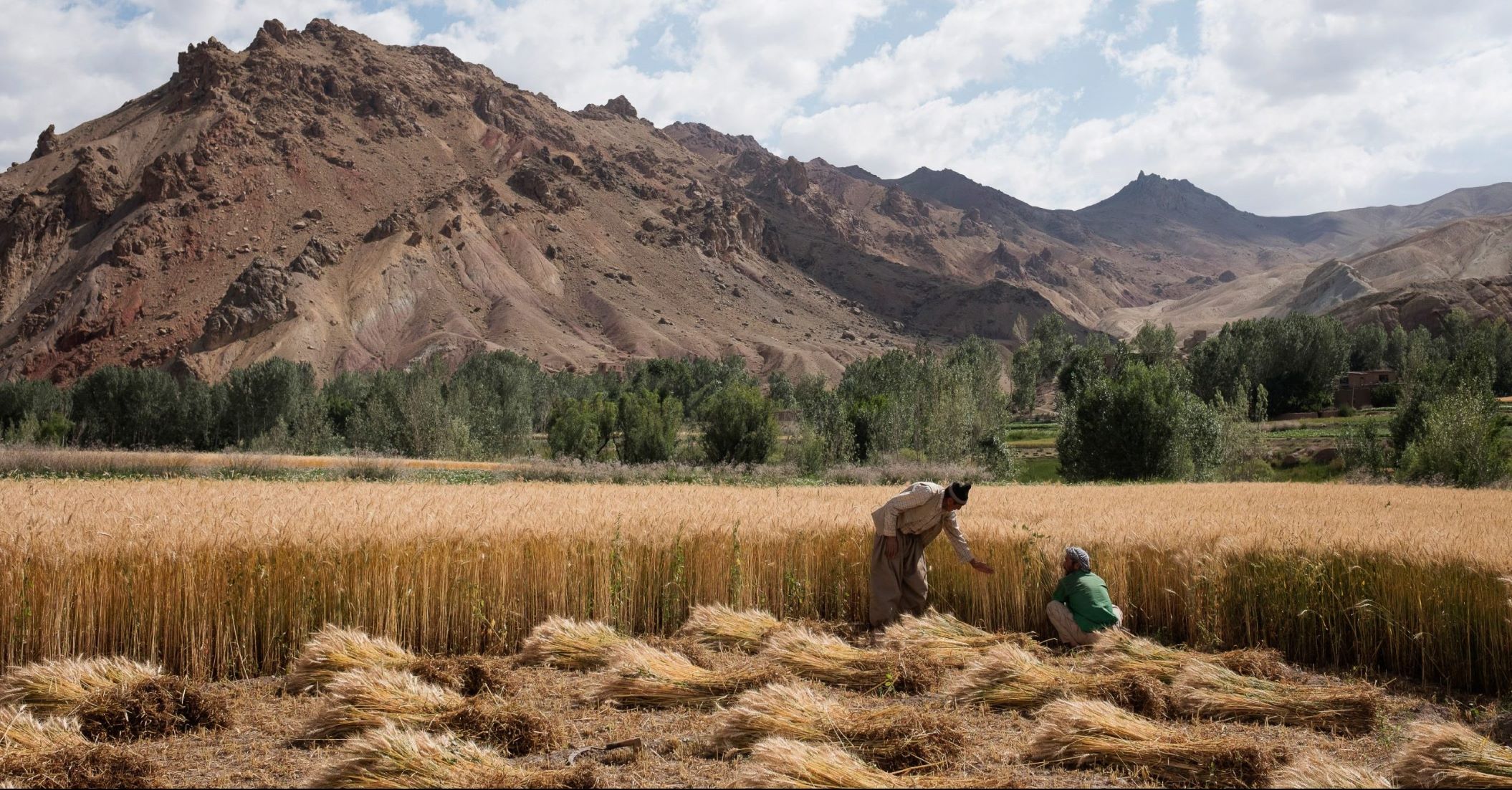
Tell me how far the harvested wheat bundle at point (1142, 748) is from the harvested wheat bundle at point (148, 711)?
6430mm

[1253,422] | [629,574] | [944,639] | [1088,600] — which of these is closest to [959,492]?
[944,639]

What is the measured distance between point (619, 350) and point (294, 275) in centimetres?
4510

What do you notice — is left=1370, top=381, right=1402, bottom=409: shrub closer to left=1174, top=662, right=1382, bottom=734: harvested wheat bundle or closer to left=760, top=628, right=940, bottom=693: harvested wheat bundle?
left=1174, top=662, right=1382, bottom=734: harvested wheat bundle

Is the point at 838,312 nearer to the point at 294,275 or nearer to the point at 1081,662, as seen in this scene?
the point at 294,275

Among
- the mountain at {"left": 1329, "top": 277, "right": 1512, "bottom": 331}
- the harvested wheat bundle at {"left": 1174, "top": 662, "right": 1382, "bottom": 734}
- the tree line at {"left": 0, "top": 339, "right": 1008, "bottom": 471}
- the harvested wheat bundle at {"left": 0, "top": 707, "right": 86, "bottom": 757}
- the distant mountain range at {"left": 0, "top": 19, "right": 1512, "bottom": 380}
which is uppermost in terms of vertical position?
the distant mountain range at {"left": 0, "top": 19, "right": 1512, "bottom": 380}

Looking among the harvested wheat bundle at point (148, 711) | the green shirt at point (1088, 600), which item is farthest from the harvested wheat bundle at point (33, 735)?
the green shirt at point (1088, 600)

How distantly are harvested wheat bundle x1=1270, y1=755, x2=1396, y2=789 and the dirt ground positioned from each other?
87 centimetres

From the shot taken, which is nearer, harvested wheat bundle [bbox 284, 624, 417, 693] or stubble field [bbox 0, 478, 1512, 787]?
stubble field [bbox 0, 478, 1512, 787]

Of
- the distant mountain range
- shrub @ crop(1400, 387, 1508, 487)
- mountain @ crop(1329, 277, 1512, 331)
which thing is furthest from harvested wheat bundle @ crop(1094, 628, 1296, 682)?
mountain @ crop(1329, 277, 1512, 331)

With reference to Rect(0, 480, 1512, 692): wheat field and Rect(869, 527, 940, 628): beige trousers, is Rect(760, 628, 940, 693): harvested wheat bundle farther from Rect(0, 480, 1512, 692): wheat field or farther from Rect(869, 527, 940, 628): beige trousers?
Rect(0, 480, 1512, 692): wheat field

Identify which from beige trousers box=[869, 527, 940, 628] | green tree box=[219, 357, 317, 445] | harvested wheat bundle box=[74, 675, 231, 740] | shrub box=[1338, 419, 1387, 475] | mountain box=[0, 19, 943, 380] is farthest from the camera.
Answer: mountain box=[0, 19, 943, 380]

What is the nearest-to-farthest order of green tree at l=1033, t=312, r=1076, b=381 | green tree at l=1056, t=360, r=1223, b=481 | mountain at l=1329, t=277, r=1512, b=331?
1. green tree at l=1056, t=360, r=1223, b=481
2. green tree at l=1033, t=312, r=1076, b=381
3. mountain at l=1329, t=277, r=1512, b=331

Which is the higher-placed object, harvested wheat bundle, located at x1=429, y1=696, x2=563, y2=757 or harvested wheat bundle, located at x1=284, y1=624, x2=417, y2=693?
harvested wheat bundle, located at x1=284, y1=624, x2=417, y2=693

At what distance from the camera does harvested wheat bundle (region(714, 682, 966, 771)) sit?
632 cm
